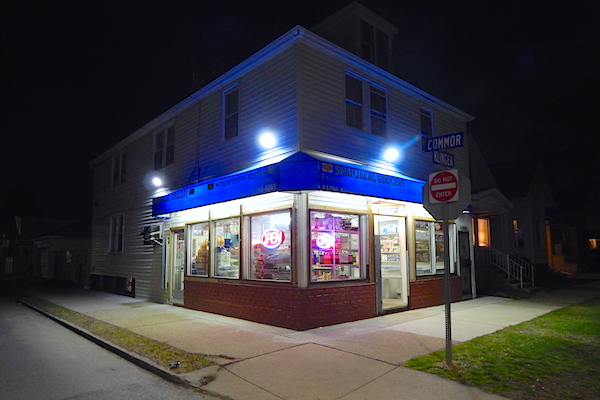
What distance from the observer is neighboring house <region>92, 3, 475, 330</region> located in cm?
942

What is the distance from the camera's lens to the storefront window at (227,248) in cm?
1133

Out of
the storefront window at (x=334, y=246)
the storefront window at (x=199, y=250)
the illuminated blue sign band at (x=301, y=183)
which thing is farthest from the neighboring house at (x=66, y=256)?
the storefront window at (x=334, y=246)

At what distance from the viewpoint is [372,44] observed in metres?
13.0

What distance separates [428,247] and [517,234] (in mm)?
12610

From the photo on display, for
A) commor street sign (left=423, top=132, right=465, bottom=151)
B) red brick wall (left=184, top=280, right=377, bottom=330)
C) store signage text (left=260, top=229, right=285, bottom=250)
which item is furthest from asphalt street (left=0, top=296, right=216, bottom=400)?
commor street sign (left=423, top=132, right=465, bottom=151)

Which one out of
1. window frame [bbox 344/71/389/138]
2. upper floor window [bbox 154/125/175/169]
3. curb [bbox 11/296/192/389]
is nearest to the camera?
curb [bbox 11/296/192/389]

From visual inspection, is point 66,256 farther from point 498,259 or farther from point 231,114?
point 498,259

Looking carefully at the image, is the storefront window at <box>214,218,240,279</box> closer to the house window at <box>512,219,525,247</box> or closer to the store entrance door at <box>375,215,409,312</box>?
the store entrance door at <box>375,215,409,312</box>

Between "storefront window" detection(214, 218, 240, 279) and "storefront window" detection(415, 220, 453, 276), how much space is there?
541 cm

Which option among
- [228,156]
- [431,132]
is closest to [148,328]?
[228,156]

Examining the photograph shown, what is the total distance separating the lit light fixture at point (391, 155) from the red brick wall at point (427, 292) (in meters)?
3.66

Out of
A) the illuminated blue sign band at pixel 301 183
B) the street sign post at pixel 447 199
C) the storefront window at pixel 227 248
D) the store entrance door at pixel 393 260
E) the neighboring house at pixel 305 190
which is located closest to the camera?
the street sign post at pixel 447 199

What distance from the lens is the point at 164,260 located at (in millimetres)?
14797

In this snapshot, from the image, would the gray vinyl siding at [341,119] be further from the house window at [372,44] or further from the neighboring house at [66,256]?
the neighboring house at [66,256]
